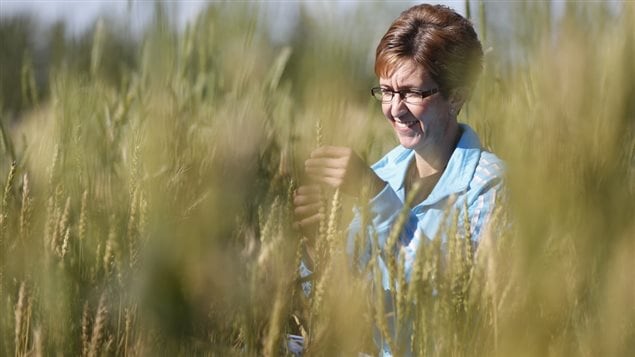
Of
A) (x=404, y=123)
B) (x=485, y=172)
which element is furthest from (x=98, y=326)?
(x=485, y=172)

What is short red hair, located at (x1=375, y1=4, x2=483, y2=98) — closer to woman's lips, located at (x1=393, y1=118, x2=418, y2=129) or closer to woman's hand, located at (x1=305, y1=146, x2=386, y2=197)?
woman's lips, located at (x1=393, y1=118, x2=418, y2=129)

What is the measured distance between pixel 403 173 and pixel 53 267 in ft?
3.15

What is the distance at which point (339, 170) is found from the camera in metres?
0.98

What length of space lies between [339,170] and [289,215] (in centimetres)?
22

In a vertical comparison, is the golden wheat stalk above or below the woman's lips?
below

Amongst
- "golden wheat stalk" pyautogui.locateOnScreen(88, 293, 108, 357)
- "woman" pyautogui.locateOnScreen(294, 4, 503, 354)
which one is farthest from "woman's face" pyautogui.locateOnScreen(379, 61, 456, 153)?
"golden wheat stalk" pyautogui.locateOnScreen(88, 293, 108, 357)

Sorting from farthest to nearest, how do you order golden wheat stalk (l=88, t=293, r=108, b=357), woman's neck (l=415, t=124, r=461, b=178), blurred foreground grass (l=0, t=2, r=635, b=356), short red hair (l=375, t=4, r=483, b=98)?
woman's neck (l=415, t=124, r=461, b=178)
short red hair (l=375, t=4, r=483, b=98)
golden wheat stalk (l=88, t=293, r=108, b=357)
blurred foreground grass (l=0, t=2, r=635, b=356)

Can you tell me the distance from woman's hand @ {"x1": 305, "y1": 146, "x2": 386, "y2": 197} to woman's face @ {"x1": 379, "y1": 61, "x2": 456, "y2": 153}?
38 cm

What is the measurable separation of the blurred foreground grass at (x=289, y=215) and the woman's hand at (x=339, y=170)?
0.08 feet

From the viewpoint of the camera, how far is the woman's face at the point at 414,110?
4.67 feet

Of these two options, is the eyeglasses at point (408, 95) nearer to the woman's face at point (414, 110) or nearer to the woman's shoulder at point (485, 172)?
the woman's face at point (414, 110)

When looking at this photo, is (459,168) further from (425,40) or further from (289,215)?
(289,215)

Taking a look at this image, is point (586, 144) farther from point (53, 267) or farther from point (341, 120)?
point (53, 267)

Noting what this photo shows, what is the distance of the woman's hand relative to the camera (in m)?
0.91
